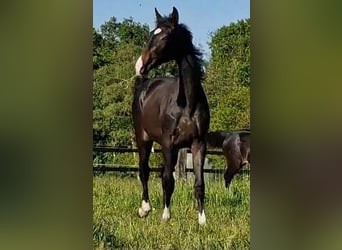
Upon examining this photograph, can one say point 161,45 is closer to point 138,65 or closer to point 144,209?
point 138,65

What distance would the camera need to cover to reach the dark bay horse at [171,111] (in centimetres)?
187

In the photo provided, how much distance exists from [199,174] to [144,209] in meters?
0.23

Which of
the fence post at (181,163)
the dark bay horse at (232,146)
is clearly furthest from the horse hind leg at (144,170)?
the dark bay horse at (232,146)

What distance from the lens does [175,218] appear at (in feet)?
6.15

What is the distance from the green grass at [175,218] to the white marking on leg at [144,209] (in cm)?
1

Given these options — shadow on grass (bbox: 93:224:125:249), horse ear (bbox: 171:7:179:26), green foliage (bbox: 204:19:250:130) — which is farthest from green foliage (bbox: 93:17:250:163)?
shadow on grass (bbox: 93:224:125:249)

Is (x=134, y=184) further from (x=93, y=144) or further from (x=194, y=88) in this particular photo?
(x=194, y=88)

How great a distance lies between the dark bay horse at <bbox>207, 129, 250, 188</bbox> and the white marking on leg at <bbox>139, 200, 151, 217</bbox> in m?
0.29

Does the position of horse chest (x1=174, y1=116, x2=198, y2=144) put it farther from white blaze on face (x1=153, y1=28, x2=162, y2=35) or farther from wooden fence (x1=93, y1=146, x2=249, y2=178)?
white blaze on face (x1=153, y1=28, x2=162, y2=35)

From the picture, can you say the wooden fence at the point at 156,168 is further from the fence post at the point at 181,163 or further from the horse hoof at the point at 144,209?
the horse hoof at the point at 144,209
